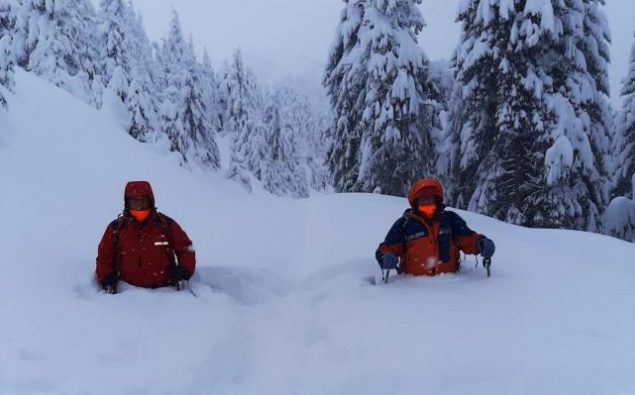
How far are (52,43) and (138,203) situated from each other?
2371 cm

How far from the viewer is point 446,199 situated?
1603 cm

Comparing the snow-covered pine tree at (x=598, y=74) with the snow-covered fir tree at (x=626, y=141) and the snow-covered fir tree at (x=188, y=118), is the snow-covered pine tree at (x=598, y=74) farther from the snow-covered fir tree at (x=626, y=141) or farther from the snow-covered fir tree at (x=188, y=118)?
the snow-covered fir tree at (x=188, y=118)

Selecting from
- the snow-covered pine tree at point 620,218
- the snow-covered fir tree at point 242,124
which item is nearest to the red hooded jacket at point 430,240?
the snow-covered pine tree at point 620,218

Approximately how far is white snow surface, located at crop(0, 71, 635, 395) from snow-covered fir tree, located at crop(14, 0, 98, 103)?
60.6ft

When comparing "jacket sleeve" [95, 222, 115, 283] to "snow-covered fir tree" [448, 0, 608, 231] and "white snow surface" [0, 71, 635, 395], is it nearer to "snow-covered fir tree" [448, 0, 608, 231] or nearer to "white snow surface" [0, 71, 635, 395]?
"white snow surface" [0, 71, 635, 395]

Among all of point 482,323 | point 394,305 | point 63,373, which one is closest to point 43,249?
point 63,373

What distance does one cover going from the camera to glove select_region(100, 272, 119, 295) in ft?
17.8

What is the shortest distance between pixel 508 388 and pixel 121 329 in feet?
10.8

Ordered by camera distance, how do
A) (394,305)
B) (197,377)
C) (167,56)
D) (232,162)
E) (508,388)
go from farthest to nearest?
(167,56) < (232,162) < (394,305) < (197,377) < (508,388)

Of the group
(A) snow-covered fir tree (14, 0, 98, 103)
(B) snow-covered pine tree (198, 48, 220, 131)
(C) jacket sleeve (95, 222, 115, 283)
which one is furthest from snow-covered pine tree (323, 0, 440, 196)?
(B) snow-covered pine tree (198, 48, 220, 131)

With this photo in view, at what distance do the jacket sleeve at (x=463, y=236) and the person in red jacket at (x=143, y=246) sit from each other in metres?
3.20

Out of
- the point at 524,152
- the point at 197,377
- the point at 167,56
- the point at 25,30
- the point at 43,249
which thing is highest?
the point at 167,56

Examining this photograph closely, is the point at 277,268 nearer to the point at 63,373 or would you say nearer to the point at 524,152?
the point at 63,373

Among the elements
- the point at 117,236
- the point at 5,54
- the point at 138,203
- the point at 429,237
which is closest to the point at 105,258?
the point at 117,236
